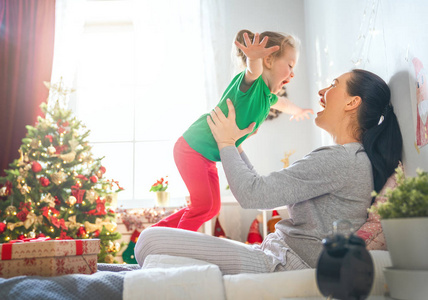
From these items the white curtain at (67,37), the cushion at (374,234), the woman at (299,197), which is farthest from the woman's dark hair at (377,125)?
the white curtain at (67,37)

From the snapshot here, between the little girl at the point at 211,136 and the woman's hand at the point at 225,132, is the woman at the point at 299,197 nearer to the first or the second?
the woman's hand at the point at 225,132

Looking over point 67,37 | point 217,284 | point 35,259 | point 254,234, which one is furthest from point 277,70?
point 67,37

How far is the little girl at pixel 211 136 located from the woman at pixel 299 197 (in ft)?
1.46

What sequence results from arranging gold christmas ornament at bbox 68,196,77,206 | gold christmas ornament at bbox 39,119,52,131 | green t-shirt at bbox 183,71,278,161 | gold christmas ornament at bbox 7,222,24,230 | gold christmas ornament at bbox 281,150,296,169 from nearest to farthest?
green t-shirt at bbox 183,71,278,161 → gold christmas ornament at bbox 7,222,24,230 → gold christmas ornament at bbox 68,196,77,206 → gold christmas ornament at bbox 39,119,52,131 → gold christmas ornament at bbox 281,150,296,169

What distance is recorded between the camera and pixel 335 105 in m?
1.65

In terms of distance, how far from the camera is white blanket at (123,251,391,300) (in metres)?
1.09

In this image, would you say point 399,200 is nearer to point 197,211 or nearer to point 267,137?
point 197,211

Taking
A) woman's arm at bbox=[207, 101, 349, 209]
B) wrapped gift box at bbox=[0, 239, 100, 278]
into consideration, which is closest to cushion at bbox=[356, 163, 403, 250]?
woman's arm at bbox=[207, 101, 349, 209]

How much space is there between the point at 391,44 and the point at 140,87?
328 cm

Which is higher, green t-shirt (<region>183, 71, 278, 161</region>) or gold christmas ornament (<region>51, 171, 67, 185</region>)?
green t-shirt (<region>183, 71, 278, 161</region>)

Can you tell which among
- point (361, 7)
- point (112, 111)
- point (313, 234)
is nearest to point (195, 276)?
point (313, 234)

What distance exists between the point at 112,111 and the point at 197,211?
2.79 meters

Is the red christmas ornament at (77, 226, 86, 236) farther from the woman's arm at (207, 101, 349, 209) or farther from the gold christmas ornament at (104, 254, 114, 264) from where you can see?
the woman's arm at (207, 101, 349, 209)

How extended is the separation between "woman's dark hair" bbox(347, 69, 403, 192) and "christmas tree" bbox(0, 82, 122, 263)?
7.80 feet
